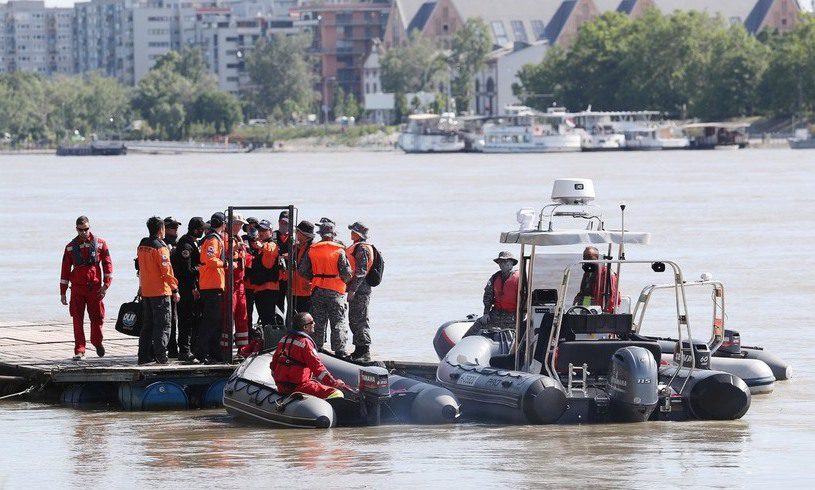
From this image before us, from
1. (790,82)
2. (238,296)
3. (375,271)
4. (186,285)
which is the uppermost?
(790,82)

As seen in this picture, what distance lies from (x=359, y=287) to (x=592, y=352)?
10.0ft

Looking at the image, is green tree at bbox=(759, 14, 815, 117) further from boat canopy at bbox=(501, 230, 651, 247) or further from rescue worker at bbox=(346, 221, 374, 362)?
boat canopy at bbox=(501, 230, 651, 247)

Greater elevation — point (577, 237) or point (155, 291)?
point (577, 237)

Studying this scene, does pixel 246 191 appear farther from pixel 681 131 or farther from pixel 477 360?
pixel 681 131

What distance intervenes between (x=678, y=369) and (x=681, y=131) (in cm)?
14562

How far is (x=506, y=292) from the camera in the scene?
64.0ft

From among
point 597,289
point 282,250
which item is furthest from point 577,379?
point 282,250

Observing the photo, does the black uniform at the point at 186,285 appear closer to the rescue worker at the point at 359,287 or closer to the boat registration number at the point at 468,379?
the rescue worker at the point at 359,287

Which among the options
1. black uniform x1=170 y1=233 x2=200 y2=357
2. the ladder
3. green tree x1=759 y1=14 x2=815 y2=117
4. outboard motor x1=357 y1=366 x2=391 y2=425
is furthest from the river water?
green tree x1=759 y1=14 x2=815 y2=117

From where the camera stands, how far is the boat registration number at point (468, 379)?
60.6ft

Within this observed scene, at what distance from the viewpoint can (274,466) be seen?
646 inches

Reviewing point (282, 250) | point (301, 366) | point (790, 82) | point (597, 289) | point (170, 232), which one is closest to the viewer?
point (301, 366)

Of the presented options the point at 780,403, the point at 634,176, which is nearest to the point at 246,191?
the point at 634,176

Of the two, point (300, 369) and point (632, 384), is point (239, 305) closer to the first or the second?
point (300, 369)
